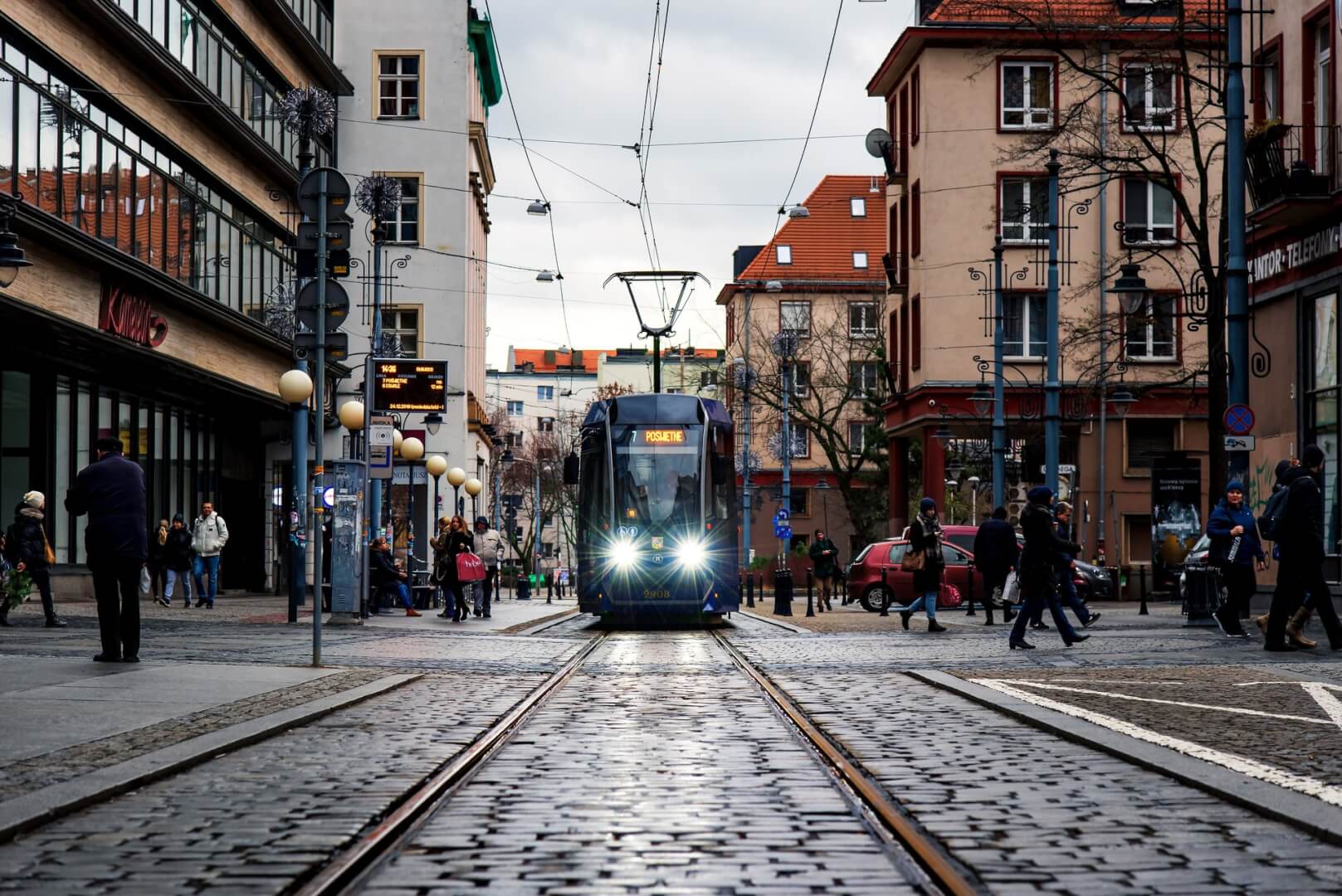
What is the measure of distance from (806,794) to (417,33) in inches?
2107

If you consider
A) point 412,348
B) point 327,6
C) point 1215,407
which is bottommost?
point 1215,407

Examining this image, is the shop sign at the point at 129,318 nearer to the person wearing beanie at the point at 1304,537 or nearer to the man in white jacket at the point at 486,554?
the man in white jacket at the point at 486,554

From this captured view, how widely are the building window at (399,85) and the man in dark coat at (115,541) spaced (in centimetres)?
4419

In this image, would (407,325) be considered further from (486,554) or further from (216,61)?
(486,554)

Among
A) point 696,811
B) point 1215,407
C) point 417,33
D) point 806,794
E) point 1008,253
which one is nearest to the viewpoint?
point 696,811

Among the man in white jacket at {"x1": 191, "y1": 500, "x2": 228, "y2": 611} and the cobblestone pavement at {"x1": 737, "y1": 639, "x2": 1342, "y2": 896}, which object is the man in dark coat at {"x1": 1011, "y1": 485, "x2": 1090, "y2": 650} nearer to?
the cobblestone pavement at {"x1": 737, "y1": 639, "x2": 1342, "y2": 896}

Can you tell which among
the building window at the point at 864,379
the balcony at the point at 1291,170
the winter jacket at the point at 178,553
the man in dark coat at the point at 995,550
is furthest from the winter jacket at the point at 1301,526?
the building window at the point at 864,379

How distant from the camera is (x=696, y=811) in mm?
7730

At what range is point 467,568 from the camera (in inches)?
1177

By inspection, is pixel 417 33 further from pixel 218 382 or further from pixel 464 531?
pixel 464 531

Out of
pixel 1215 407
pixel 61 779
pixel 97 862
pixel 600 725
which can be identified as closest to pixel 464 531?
pixel 1215 407

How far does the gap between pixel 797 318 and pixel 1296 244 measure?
5006 centimetres

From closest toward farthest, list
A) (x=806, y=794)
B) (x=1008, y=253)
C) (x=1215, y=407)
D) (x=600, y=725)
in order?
(x=806, y=794) → (x=600, y=725) → (x=1215, y=407) → (x=1008, y=253)

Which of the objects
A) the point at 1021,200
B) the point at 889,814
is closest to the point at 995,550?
the point at 889,814
